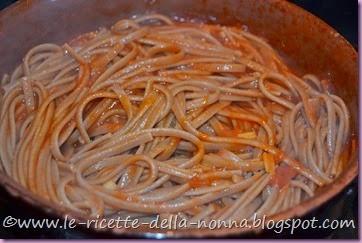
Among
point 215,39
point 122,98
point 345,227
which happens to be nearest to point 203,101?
point 122,98

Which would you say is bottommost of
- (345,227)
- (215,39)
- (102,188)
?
(345,227)

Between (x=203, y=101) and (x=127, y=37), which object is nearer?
(x=203, y=101)

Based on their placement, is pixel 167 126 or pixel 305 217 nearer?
pixel 305 217

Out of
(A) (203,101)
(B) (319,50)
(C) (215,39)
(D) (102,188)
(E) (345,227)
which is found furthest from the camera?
(C) (215,39)

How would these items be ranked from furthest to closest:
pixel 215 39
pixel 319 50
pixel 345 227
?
1. pixel 215 39
2. pixel 319 50
3. pixel 345 227

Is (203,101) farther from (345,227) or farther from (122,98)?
(345,227)

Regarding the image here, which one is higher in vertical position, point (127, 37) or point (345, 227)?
point (127, 37)

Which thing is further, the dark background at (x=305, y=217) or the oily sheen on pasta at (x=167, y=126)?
the oily sheen on pasta at (x=167, y=126)

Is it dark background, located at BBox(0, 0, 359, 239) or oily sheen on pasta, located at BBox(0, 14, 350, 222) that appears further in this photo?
oily sheen on pasta, located at BBox(0, 14, 350, 222)
